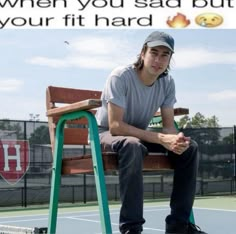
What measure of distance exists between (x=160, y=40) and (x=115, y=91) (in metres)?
0.37

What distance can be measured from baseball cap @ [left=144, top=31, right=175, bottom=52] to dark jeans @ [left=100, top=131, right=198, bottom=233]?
0.55 metres

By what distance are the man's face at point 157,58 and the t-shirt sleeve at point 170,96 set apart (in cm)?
29

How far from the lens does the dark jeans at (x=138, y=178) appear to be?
2.50 meters

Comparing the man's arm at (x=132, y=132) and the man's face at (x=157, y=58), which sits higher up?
the man's face at (x=157, y=58)

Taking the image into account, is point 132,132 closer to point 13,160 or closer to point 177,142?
point 177,142

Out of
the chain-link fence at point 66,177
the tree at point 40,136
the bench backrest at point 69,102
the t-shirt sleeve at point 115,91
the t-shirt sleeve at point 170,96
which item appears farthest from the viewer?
the tree at point 40,136

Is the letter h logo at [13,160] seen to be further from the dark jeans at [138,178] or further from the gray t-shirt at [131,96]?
the dark jeans at [138,178]

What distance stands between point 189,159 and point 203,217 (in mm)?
4807

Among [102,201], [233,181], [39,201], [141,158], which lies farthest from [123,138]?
[233,181]

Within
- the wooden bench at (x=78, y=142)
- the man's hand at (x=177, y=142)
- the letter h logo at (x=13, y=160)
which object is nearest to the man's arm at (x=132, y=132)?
the man's hand at (x=177, y=142)

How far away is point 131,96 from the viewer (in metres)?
2.95

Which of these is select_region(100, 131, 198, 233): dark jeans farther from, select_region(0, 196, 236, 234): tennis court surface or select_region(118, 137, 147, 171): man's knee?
select_region(0, 196, 236, 234): tennis court surface

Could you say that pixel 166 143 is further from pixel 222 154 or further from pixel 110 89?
pixel 222 154

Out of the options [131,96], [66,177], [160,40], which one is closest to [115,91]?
[131,96]
